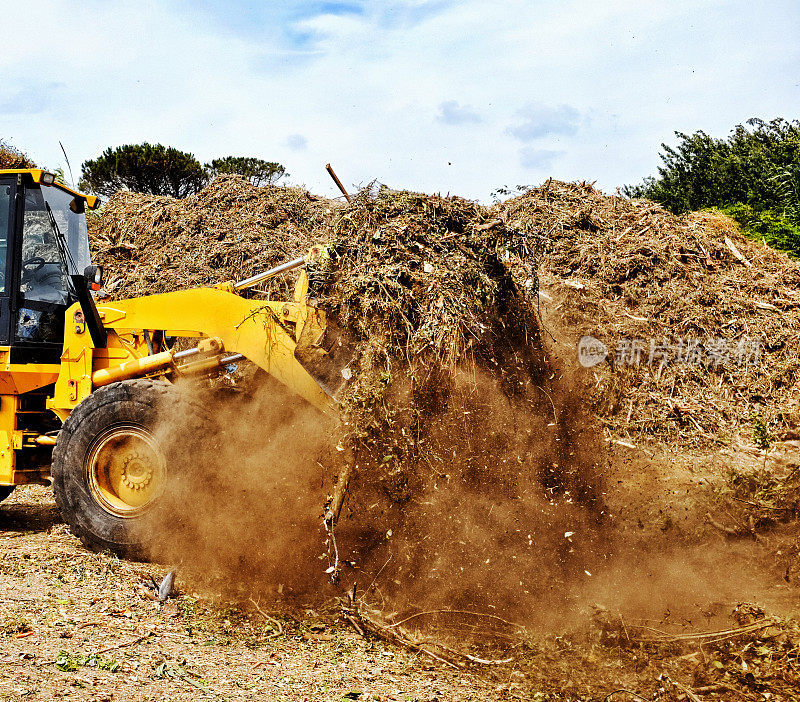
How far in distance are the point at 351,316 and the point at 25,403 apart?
3.33 meters

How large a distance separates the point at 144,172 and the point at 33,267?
18694mm

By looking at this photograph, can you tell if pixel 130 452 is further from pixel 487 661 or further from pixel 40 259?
pixel 487 661

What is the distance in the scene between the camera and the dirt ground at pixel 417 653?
4258 mm

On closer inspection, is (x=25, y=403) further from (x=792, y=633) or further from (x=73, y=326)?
(x=792, y=633)

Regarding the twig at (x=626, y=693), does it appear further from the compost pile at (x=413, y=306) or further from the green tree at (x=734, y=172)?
the green tree at (x=734, y=172)

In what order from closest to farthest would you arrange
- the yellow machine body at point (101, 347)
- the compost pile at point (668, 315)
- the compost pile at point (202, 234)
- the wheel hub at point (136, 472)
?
the wheel hub at point (136, 472) → the yellow machine body at point (101, 347) → the compost pile at point (668, 315) → the compost pile at point (202, 234)

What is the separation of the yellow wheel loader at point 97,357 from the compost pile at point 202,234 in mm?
4091

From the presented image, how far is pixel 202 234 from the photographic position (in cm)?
1212

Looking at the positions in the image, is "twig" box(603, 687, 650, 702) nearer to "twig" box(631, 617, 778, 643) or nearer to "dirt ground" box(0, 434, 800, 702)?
"dirt ground" box(0, 434, 800, 702)

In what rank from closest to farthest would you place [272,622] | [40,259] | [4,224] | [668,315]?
[272,622] → [4,224] → [40,259] → [668,315]

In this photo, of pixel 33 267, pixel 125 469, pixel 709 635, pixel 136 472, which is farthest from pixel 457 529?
pixel 33 267

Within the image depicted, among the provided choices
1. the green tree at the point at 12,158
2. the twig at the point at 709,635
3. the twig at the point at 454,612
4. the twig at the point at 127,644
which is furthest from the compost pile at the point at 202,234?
the twig at the point at 709,635

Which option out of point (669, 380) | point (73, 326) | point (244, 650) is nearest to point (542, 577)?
point (244, 650)

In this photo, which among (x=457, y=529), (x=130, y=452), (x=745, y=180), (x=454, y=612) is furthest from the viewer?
(x=745, y=180)
